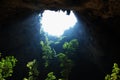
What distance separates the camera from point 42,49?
896 inches

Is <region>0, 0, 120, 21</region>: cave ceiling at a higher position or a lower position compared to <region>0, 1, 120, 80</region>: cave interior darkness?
higher

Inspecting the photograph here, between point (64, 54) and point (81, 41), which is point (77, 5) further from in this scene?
point (81, 41)

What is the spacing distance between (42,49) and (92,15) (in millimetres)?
6311

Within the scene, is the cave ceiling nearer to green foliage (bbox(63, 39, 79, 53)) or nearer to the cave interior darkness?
the cave interior darkness

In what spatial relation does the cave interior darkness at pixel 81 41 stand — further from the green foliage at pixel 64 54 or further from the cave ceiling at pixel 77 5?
the green foliage at pixel 64 54

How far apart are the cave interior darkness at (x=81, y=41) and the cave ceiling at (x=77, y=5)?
3.21 feet

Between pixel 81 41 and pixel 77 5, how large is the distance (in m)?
7.62

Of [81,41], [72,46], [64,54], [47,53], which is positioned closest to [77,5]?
[64,54]

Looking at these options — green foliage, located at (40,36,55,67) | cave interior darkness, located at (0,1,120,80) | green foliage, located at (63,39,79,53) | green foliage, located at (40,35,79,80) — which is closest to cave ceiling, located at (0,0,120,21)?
cave interior darkness, located at (0,1,120,80)

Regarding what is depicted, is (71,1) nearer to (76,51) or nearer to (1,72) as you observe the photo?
(1,72)

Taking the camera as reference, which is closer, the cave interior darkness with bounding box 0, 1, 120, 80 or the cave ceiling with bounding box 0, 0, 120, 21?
the cave ceiling with bounding box 0, 0, 120, 21

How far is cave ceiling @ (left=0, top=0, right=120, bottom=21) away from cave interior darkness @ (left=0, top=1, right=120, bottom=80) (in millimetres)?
977

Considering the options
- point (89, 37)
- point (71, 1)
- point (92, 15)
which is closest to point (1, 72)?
point (71, 1)

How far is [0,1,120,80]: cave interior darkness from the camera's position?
65.7ft
